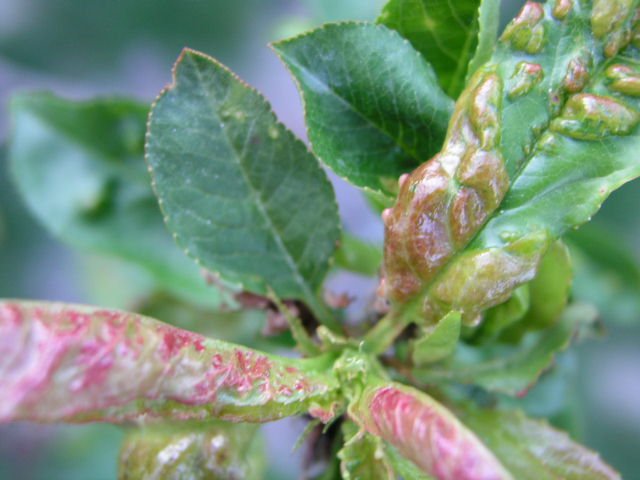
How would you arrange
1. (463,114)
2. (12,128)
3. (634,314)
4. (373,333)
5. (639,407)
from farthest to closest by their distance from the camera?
(639,407) < (634,314) < (12,128) < (373,333) < (463,114)

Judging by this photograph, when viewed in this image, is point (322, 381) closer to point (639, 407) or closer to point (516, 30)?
point (516, 30)

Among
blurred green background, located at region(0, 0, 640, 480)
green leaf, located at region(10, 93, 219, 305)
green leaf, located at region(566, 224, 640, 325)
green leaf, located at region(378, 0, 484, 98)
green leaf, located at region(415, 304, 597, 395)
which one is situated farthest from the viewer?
blurred green background, located at region(0, 0, 640, 480)

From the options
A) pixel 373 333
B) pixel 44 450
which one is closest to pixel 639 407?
pixel 373 333

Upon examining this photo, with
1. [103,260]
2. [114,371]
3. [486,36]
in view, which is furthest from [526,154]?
[103,260]

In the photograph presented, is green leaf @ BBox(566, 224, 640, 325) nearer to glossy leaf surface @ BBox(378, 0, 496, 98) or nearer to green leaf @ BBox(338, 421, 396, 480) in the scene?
glossy leaf surface @ BBox(378, 0, 496, 98)

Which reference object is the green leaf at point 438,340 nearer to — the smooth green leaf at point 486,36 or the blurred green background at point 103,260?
the smooth green leaf at point 486,36

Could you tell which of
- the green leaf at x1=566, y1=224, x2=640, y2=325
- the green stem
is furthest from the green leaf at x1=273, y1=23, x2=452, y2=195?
the green leaf at x1=566, y1=224, x2=640, y2=325

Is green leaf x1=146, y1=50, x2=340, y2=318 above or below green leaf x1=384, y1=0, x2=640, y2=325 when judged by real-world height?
below
